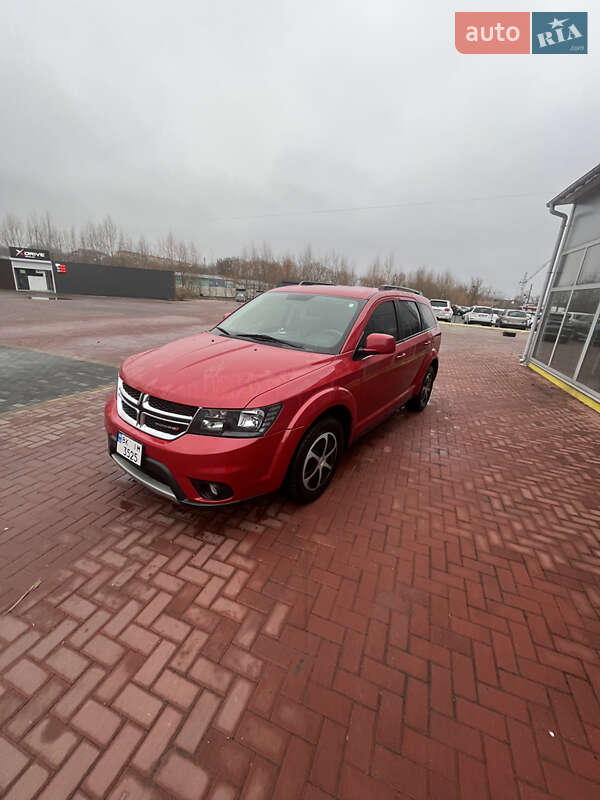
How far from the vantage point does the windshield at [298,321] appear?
3.17 metres

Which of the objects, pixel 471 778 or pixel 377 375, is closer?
pixel 471 778

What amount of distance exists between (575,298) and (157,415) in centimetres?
1007

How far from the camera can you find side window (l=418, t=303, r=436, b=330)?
5.06 metres

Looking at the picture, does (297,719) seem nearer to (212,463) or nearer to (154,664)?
(154,664)

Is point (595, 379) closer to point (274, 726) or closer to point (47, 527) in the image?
point (274, 726)

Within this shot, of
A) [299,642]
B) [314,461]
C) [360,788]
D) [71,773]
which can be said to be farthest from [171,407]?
[360,788]

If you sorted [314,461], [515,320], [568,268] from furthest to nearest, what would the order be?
[515,320] < [568,268] < [314,461]

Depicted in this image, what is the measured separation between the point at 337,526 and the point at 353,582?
1.76 ft

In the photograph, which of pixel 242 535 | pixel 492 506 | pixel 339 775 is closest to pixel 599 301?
pixel 492 506

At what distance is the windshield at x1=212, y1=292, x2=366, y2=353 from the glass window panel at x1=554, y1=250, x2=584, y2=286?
8325 millimetres

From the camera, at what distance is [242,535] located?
2568mm

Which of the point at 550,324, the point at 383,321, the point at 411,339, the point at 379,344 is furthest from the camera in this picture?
the point at 550,324

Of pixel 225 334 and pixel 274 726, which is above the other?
pixel 225 334

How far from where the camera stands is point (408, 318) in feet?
14.6
